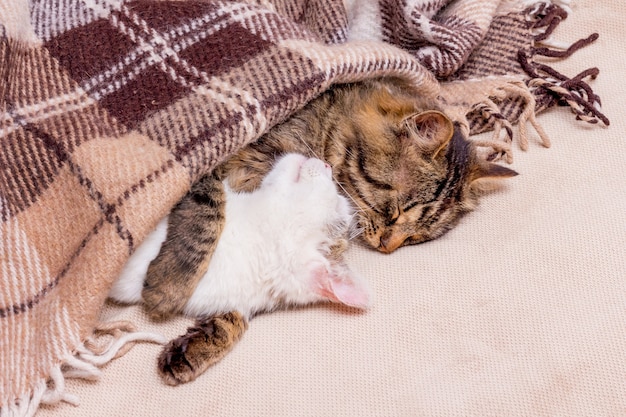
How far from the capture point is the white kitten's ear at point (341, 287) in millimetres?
1241

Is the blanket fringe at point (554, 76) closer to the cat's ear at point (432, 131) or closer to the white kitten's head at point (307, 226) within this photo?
the cat's ear at point (432, 131)

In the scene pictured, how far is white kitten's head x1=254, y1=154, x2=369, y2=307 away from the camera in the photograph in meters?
1.29

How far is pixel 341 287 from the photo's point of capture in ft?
4.10

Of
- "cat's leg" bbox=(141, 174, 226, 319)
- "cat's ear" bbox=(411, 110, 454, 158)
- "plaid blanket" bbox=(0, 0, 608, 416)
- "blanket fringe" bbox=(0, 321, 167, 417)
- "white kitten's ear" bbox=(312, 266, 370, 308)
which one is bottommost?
"white kitten's ear" bbox=(312, 266, 370, 308)

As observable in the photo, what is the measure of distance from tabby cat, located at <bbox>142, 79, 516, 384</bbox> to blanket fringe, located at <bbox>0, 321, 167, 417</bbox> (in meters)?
0.06

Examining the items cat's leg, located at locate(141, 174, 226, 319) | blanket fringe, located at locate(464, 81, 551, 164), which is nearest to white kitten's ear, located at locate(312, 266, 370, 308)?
cat's leg, located at locate(141, 174, 226, 319)

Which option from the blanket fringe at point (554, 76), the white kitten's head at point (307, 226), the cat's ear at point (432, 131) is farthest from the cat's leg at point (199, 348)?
the blanket fringe at point (554, 76)

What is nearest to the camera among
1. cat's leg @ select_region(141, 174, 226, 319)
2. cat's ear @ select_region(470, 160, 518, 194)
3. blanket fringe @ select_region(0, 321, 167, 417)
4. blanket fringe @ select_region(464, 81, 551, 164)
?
blanket fringe @ select_region(0, 321, 167, 417)

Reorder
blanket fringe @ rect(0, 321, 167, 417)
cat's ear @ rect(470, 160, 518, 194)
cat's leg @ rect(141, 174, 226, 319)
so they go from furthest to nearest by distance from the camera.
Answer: cat's ear @ rect(470, 160, 518, 194) → cat's leg @ rect(141, 174, 226, 319) → blanket fringe @ rect(0, 321, 167, 417)

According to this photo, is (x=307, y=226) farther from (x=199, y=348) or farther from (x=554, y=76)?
(x=554, y=76)

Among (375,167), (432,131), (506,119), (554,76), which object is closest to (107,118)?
(375,167)

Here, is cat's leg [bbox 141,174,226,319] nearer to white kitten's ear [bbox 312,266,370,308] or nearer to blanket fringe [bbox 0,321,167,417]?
blanket fringe [bbox 0,321,167,417]

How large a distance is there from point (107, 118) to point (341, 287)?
601 millimetres

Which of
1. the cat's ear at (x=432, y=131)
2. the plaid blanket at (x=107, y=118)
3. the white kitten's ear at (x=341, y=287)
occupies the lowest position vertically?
the white kitten's ear at (x=341, y=287)
